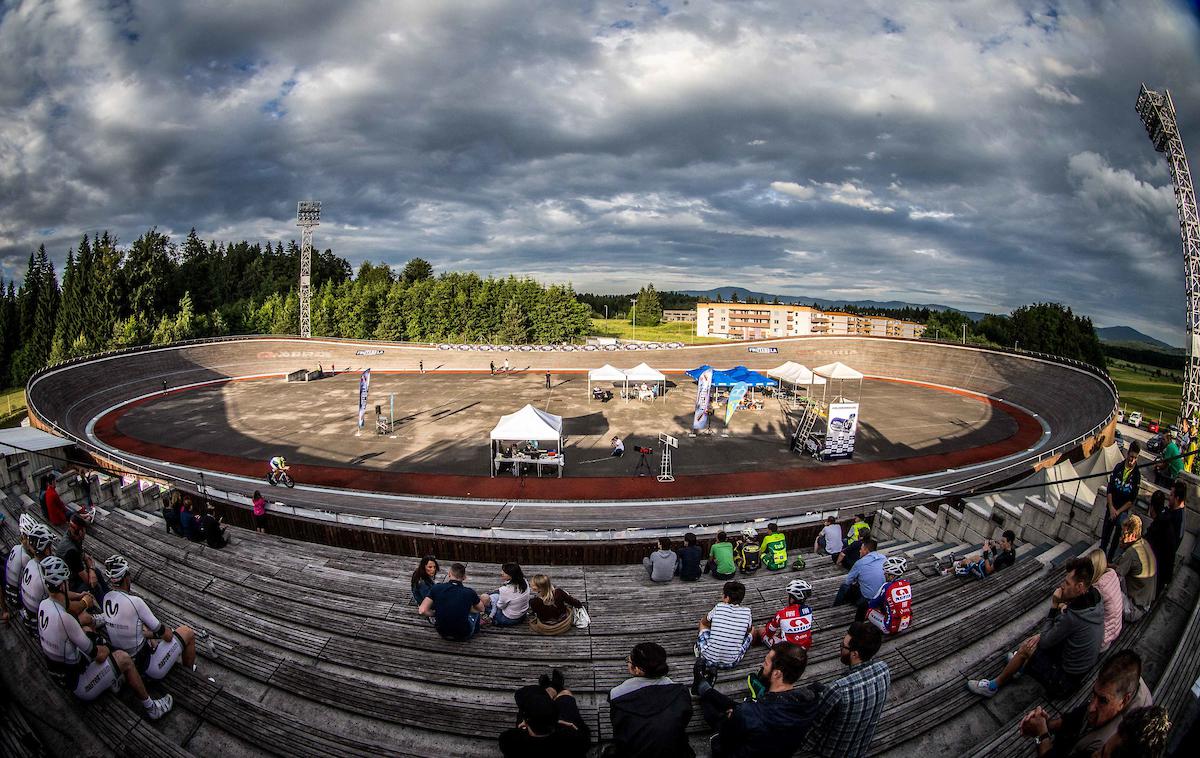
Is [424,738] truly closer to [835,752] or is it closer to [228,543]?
[835,752]

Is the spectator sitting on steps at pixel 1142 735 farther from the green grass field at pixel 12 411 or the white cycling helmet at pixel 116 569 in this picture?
the green grass field at pixel 12 411

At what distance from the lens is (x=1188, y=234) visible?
1035 inches

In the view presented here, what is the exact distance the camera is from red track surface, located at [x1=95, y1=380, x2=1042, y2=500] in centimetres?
1730

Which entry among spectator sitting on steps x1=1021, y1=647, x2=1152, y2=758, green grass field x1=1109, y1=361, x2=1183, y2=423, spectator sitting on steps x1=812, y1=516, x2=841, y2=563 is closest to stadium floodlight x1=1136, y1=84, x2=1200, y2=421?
green grass field x1=1109, y1=361, x2=1183, y2=423

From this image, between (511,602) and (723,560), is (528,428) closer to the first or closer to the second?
(723,560)

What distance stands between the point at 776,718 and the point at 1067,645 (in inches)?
112

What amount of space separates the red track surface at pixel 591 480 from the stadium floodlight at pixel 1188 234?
14.8m

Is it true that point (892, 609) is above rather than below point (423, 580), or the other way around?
above

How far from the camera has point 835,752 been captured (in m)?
3.78

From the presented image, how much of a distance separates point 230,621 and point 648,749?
5.37 meters

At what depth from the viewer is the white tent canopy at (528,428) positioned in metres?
17.4

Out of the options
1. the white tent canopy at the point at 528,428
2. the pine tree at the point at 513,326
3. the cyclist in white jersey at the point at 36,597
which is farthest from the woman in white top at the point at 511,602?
the pine tree at the point at 513,326

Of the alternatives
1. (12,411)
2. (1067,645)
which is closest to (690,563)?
(1067,645)

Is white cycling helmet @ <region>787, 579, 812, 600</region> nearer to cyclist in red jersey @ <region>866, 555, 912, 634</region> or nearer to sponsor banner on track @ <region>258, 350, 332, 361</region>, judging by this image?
cyclist in red jersey @ <region>866, 555, 912, 634</region>
